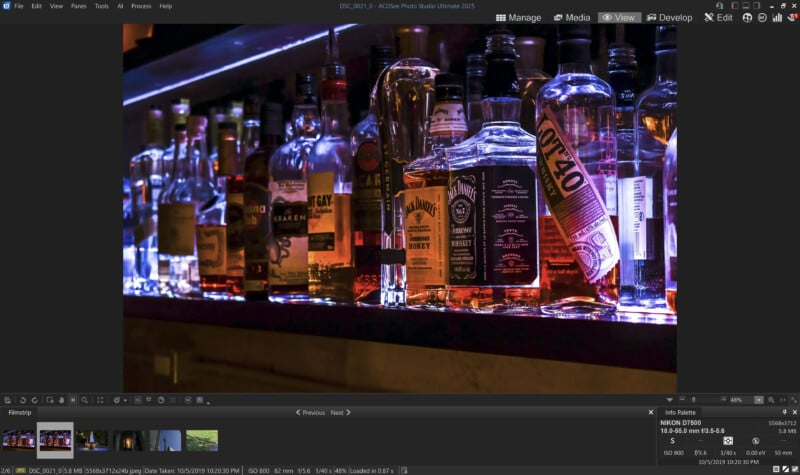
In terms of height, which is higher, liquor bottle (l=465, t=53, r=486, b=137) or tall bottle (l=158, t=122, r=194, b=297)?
liquor bottle (l=465, t=53, r=486, b=137)

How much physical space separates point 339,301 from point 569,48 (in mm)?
504

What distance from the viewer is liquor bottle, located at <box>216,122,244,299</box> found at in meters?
1.71

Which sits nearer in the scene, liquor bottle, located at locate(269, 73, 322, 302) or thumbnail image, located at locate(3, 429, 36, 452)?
thumbnail image, located at locate(3, 429, 36, 452)

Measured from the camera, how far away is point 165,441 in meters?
1.11

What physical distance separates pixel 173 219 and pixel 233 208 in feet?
0.74

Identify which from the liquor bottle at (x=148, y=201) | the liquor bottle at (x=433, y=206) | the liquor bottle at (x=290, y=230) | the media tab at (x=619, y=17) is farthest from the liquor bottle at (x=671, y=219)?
the liquor bottle at (x=148, y=201)

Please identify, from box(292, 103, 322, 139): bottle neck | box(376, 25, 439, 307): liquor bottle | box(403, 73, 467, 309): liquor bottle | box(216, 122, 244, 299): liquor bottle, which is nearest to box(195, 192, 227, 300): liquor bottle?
box(216, 122, 244, 299): liquor bottle

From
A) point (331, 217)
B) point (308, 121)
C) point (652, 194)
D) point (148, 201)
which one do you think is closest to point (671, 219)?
point (652, 194)

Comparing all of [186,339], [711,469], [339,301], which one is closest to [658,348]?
[711,469]

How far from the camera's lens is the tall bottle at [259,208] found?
1.61 metres

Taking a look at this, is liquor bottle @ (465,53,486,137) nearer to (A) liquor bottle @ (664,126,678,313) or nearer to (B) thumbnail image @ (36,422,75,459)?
(A) liquor bottle @ (664,126,678,313)

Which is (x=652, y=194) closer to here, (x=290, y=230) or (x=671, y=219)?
(x=671, y=219)

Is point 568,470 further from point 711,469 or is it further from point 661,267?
point 661,267

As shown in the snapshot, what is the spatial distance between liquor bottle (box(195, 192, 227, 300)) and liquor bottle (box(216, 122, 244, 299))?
0.6 inches
